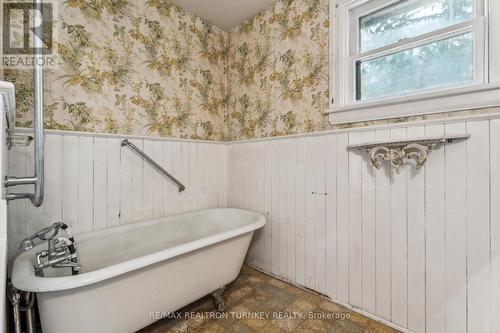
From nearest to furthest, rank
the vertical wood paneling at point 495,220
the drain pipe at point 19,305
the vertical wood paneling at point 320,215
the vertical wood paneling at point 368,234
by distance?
1. the drain pipe at point 19,305
2. the vertical wood paneling at point 495,220
3. the vertical wood paneling at point 368,234
4. the vertical wood paneling at point 320,215

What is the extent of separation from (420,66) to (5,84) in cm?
188

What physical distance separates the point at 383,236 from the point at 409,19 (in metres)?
1.32

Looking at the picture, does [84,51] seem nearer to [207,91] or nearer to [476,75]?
[207,91]

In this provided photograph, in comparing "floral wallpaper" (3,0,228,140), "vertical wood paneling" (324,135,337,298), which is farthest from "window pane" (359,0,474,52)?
"floral wallpaper" (3,0,228,140)

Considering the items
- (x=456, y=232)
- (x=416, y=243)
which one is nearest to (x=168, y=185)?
(x=416, y=243)

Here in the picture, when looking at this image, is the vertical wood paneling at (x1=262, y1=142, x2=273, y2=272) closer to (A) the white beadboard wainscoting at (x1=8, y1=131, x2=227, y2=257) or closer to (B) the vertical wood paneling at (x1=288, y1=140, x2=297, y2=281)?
(B) the vertical wood paneling at (x1=288, y1=140, x2=297, y2=281)

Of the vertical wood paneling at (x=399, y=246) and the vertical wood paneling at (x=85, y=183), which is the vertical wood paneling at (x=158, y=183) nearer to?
the vertical wood paneling at (x=85, y=183)

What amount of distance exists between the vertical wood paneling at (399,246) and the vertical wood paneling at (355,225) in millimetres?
187

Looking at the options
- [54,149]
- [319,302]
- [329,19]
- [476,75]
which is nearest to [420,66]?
[476,75]

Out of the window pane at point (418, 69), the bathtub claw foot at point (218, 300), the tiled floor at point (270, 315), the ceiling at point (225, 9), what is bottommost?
the tiled floor at point (270, 315)

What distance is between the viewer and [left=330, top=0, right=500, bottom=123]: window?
48.2 inches

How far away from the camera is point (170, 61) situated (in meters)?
2.03

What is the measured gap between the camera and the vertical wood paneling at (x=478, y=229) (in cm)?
113

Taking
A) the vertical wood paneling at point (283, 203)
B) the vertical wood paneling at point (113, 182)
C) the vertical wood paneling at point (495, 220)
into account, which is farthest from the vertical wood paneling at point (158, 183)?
the vertical wood paneling at point (495, 220)
